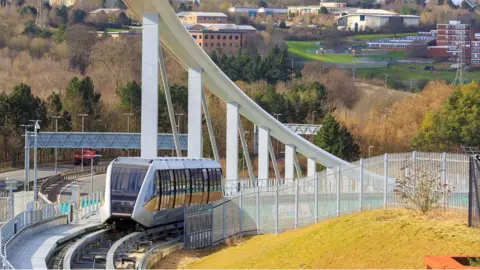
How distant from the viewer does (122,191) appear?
41719mm

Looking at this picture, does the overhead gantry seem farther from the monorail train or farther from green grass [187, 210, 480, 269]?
green grass [187, 210, 480, 269]

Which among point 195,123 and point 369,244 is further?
point 195,123

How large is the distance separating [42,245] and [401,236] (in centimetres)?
1002

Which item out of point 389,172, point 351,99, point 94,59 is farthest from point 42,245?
point 94,59

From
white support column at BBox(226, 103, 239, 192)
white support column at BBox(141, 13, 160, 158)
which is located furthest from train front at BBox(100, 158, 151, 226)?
white support column at BBox(226, 103, 239, 192)

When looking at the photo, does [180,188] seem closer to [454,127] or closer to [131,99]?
[454,127]

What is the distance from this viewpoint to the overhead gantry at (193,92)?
5172 centimetres

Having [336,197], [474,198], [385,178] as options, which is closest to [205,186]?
[336,197]

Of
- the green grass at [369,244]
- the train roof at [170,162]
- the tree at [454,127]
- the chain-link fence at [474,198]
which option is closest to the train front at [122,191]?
the train roof at [170,162]

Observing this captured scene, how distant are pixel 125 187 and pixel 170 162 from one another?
3.55 m

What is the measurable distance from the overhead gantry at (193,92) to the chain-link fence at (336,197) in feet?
11.4

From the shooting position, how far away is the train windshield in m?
41.5

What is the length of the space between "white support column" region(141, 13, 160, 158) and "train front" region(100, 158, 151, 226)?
9.04m

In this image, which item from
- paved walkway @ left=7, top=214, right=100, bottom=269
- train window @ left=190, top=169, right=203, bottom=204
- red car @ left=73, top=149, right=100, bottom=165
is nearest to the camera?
paved walkway @ left=7, top=214, right=100, bottom=269
